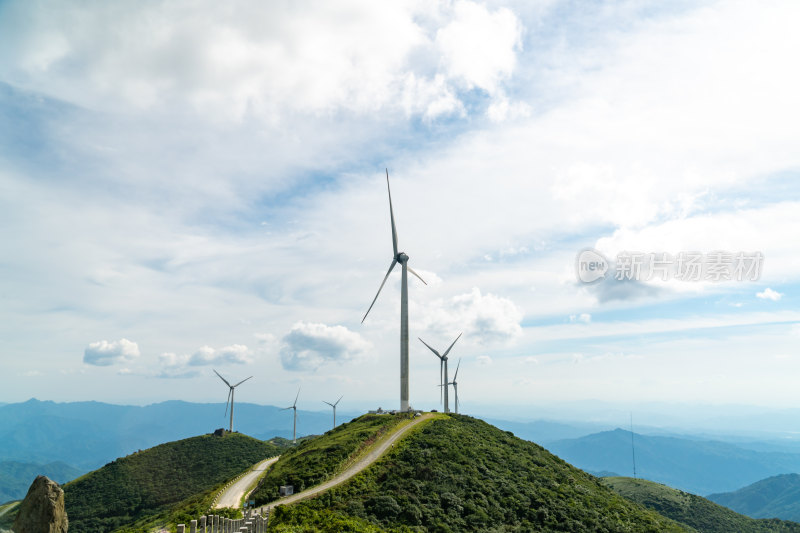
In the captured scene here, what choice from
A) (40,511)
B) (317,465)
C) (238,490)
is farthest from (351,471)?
(40,511)

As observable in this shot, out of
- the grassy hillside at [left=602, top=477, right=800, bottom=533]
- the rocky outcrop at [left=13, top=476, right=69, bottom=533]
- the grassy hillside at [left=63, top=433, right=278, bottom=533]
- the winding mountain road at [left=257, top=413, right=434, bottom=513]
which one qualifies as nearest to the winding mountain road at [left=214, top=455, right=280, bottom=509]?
the winding mountain road at [left=257, top=413, right=434, bottom=513]

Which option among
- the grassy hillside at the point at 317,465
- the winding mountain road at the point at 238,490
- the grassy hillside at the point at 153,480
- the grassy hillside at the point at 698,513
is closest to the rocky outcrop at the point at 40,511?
the grassy hillside at the point at 317,465

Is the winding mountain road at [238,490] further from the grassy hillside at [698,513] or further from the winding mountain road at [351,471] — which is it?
the grassy hillside at [698,513]

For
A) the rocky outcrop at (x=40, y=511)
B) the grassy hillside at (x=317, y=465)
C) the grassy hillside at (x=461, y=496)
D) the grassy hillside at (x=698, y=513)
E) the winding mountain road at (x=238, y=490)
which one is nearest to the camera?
the rocky outcrop at (x=40, y=511)

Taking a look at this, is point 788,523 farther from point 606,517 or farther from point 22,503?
point 22,503

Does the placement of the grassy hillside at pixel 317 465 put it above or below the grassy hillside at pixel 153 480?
above

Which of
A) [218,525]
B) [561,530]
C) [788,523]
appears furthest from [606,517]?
[788,523]

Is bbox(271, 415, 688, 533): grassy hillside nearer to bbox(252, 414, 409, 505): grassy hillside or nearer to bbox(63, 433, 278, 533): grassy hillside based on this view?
bbox(252, 414, 409, 505): grassy hillside
